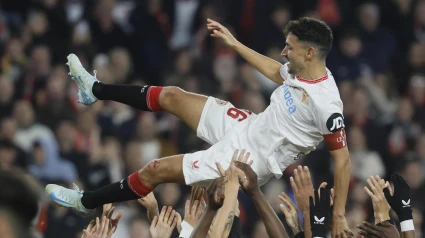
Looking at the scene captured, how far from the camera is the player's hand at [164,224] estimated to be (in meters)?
4.75

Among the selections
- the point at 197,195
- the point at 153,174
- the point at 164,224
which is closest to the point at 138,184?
the point at 153,174

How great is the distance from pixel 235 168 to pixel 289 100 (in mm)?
800

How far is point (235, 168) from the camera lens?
4559mm

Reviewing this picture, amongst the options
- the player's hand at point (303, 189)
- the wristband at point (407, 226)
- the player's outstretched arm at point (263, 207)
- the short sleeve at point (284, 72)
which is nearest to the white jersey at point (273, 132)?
the short sleeve at point (284, 72)

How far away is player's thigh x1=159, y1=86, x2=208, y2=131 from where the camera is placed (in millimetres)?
5379

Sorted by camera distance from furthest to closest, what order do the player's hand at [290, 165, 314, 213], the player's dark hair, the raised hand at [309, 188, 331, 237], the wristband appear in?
1. the player's dark hair
2. the player's hand at [290, 165, 314, 213]
3. the wristband
4. the raised hand at [309, 188, 331, 237]

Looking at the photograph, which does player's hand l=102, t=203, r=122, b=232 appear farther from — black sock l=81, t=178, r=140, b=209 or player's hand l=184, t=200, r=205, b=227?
player's hand l=184, t=200, r=205, b=227

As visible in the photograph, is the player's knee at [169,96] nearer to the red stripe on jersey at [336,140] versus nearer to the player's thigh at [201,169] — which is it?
the player's thigh at [201,169]

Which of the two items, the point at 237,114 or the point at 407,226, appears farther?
the point at 237,114

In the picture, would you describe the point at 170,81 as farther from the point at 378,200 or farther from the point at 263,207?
the point at 263,207

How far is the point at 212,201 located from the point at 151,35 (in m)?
7.06

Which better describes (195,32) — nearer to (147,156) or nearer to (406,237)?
(147,156)

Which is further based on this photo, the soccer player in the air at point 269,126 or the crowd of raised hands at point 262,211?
the soccer player in the air at point 269,126

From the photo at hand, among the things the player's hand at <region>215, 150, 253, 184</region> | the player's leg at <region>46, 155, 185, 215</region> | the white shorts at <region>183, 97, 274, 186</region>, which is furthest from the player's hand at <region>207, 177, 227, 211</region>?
the player's leg at <region>46, 155, 185, 215</region>
